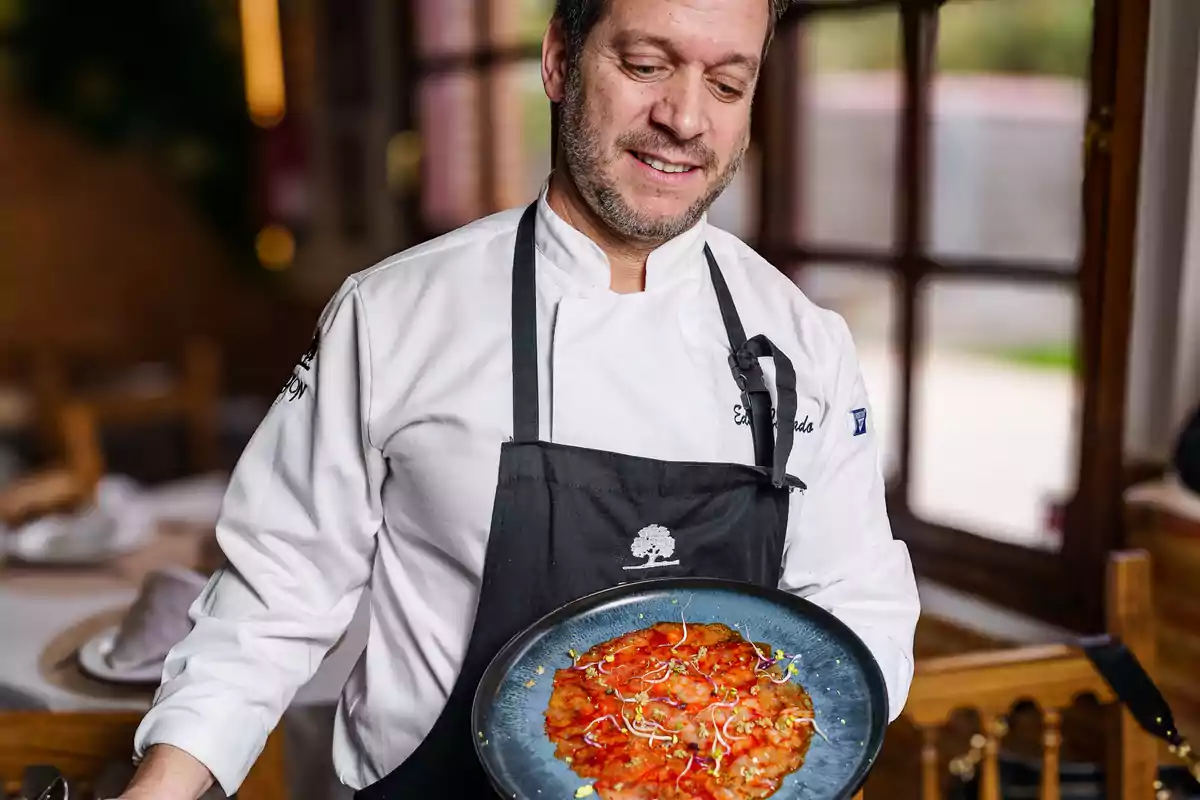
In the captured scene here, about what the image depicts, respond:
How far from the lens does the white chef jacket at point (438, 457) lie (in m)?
1.05

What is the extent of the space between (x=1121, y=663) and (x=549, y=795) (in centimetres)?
81

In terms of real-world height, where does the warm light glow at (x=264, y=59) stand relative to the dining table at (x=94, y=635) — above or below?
above

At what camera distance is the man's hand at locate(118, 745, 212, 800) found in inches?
37.2

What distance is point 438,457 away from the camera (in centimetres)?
106

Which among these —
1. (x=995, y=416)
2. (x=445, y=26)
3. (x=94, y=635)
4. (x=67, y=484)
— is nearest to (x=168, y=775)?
(x=94, y=635)

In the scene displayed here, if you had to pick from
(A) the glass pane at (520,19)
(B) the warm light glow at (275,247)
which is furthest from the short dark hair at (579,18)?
(B) the warm light glow at (275,247)

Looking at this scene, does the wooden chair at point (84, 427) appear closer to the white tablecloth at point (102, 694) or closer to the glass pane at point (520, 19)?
the white tablecloth at point (102, 694)

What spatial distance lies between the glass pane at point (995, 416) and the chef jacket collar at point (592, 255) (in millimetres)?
852

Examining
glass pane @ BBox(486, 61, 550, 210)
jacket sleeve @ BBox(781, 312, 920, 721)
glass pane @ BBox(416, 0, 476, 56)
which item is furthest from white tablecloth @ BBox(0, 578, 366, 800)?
glass pane @ BBox(416, 0, 476, 56)

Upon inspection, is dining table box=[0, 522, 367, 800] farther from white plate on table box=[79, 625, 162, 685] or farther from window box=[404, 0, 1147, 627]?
window box=[404, 0, 1147, 627]

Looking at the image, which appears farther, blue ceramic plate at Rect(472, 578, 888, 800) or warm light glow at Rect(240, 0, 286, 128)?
warm light glow at Rect(240, 0, 286, 128)

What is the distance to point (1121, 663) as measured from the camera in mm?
1401

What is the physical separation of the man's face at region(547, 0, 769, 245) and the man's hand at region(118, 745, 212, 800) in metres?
0.55

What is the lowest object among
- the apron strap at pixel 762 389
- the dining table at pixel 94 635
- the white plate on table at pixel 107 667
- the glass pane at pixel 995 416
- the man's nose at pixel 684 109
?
the dining table at pixel 94 635
